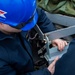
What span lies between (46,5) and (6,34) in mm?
463

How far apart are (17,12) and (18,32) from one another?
0.15 meters

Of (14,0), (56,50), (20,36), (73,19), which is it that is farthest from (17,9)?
(73,19)

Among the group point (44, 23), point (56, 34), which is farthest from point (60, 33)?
point (44, 23)

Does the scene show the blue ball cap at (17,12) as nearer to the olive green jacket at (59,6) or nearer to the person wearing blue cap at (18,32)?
the person wearing blue cap at (18,32)

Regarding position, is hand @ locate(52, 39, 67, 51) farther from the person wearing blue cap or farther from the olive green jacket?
the olive green jacket

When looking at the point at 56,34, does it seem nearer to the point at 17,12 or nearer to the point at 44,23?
the point at 44,23

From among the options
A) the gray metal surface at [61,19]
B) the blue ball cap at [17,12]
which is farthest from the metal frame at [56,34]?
the blue ball cap at [17,12]

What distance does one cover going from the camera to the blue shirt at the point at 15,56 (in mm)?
993

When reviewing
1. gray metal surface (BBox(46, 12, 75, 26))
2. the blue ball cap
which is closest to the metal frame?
gray metal surface (BBox(46, 12, 75, 26))

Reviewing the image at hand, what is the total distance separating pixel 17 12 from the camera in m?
0.87

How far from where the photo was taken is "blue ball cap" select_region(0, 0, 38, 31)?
0.85 metres

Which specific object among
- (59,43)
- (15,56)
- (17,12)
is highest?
(17,12)

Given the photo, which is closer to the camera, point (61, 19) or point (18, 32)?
point (18, 32)

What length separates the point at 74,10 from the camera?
131 cm
